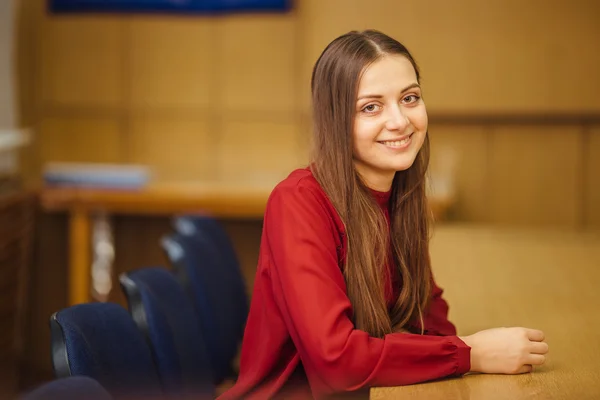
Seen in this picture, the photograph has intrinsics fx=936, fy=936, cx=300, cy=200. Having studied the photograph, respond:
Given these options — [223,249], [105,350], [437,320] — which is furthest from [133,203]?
[105,350]

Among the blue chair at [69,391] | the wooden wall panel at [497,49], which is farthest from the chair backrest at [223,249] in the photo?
the wooden wall panel at [497,49]

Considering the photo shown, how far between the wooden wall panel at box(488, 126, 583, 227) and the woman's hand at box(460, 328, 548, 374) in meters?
3.11

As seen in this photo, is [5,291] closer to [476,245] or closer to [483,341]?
[476,245]

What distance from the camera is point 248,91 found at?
16.0ft

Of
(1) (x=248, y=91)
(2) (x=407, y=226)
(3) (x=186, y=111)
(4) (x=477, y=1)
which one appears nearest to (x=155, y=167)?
(3) (x=186, y=111)

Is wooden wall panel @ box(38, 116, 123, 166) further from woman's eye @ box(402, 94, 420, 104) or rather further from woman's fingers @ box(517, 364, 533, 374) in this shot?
woman's fingers @ box(517, 364, 533, 374)

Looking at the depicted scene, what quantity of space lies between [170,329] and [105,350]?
14.4 inches

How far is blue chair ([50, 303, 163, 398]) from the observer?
158cm

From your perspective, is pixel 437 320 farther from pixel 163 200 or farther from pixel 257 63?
pixel 257 63

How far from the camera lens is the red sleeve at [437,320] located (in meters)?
1.96

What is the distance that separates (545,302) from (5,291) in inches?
109

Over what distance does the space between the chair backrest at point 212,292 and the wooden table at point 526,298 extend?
63 cm

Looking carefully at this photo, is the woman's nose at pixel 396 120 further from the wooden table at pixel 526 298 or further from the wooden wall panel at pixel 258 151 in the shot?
the wooden wall panel at pixel 258 151

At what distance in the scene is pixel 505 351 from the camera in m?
1.65
